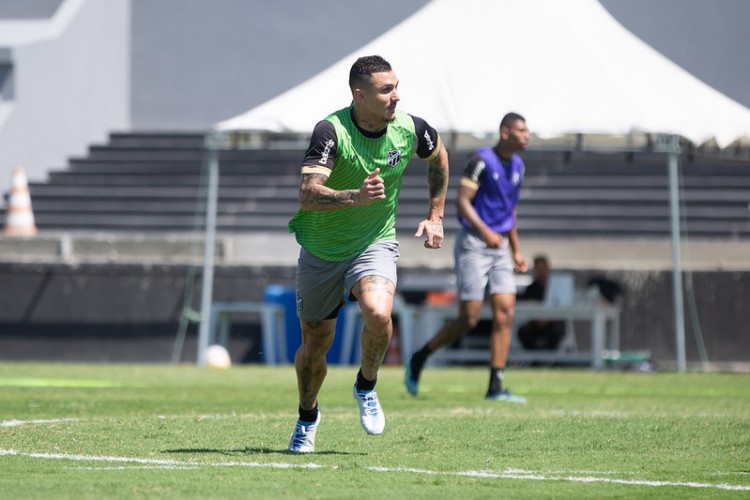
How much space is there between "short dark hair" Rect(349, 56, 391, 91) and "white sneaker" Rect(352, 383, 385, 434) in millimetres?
1444

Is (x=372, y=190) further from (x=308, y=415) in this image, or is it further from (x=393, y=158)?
(x=308, y=415)

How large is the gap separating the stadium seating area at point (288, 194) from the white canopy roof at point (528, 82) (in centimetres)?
296

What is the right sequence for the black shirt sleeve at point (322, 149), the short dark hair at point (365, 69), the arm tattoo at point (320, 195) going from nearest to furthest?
the arm tattoo at point (320, 195), the black shirt sleeve at point (322, 149), the short dark hair at point (365, 69)

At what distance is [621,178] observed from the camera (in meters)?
21.2

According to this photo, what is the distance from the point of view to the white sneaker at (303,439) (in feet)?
21.8

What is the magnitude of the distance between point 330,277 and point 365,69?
98 centimetres

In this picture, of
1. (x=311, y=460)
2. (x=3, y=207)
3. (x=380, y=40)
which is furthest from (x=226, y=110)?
(x=311, y=460)

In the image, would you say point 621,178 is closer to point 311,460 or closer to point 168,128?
point 168,128

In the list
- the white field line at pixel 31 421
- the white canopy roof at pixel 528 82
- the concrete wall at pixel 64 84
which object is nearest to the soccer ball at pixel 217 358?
the white canopy roof at pixel 528 82

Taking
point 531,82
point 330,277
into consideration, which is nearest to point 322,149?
point 330,277

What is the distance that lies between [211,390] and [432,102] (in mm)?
4766

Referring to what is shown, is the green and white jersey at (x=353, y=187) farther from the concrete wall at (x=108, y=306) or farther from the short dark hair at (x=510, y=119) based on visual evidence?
the concrete wall at (x=108, y=306)

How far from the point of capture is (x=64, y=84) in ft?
78.4

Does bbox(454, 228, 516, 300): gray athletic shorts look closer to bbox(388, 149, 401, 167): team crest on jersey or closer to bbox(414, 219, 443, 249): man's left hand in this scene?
bbox(414, 219, 443, 249): man's left hand
